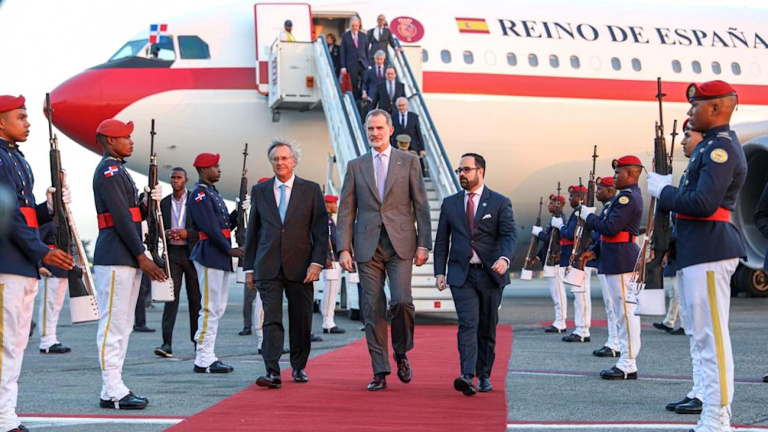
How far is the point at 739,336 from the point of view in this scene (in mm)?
11312

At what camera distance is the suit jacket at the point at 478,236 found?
6.84m

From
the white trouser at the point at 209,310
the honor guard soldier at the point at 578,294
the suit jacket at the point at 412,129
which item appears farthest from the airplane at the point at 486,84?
the white trouser at the point at 209,310

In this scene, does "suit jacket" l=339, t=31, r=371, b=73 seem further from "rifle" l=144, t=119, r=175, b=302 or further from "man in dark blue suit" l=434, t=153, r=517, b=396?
"rifle" l=144, t=119, r=175, b=302

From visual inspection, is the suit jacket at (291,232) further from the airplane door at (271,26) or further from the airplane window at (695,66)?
the airplane window at (695,66)

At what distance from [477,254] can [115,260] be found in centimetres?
229

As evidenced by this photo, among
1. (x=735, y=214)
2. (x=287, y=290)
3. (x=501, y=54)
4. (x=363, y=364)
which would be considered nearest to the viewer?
(x=287, y=290)

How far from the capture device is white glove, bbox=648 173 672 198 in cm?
522

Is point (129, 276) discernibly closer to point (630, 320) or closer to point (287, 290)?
point (287, 290)

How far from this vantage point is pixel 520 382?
23.7 ft

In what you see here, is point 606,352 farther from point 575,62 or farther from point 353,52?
point 575,62

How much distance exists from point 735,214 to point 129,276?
11621mm

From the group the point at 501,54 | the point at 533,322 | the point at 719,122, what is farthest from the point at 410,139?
the point at 719,122

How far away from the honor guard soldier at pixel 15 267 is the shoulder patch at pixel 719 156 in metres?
3.18

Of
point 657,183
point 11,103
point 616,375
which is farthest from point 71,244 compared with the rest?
point 616,375
